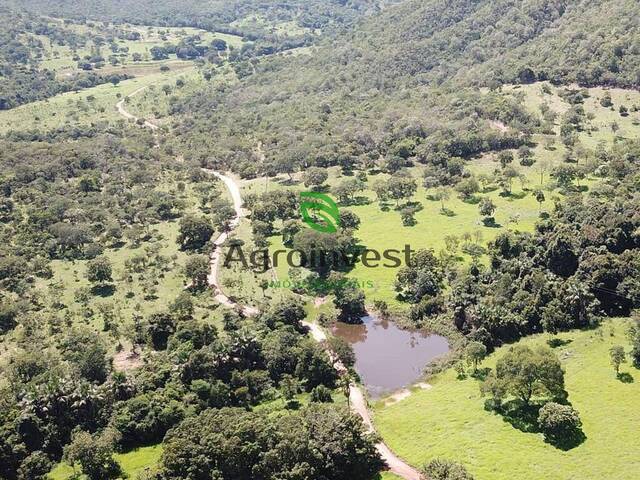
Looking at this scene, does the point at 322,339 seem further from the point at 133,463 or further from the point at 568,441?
the point at 568,441

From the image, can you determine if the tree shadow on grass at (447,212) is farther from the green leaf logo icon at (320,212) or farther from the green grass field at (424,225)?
the green leaf logo icon at (320,212)

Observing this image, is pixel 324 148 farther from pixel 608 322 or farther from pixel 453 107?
pixel 608 322

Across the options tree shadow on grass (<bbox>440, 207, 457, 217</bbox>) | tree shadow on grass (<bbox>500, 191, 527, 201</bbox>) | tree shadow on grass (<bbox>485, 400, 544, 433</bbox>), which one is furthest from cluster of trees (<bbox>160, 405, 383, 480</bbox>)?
tree shadow on grass (<bbox>500, 191, 527, 201</bbox>)

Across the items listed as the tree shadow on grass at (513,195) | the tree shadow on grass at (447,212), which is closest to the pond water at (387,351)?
the tree shadow on grass at (447,212)

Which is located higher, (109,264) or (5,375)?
(109,264)

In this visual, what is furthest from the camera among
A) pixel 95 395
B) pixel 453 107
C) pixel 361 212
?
pixel 453 107

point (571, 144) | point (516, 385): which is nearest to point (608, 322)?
point (516, 385)

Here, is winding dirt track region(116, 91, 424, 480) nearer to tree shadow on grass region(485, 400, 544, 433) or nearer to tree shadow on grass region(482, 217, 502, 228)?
tree shadow on grass region(485, 400, 544, 433)
